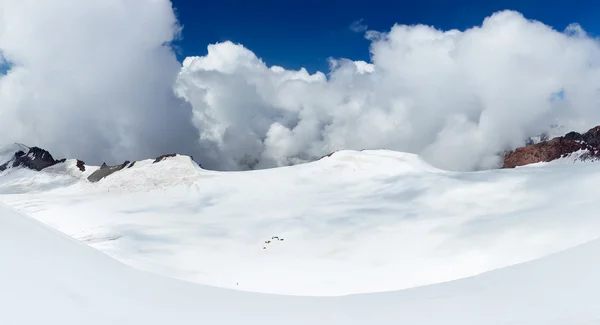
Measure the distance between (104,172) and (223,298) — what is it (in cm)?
14785

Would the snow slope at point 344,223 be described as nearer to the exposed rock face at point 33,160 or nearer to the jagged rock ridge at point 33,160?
the jagged rock ridge at point 33,160

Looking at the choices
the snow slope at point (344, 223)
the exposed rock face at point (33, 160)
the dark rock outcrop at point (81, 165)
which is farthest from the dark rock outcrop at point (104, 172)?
the exposed rock face at point (33, 160)

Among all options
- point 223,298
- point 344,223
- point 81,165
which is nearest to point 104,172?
point 81,165

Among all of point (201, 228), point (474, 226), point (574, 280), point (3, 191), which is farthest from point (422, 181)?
point (3, 191)

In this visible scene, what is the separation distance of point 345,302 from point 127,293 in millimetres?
4587

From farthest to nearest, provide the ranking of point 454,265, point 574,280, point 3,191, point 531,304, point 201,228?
point 3,191 → point 201,228 → point 454,265 → point 574,280 → point 531,304

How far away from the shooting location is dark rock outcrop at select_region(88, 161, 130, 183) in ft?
452

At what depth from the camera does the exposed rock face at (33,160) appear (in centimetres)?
17988

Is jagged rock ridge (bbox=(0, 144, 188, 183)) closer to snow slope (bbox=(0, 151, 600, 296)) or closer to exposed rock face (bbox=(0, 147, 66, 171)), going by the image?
exposed rock face (bbox=(0, 147, 66, 171))

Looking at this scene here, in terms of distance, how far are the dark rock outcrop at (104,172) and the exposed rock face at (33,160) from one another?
1630 inches

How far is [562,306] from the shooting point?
7145 millimetres

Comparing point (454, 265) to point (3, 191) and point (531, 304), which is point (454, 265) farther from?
point (3, 191)

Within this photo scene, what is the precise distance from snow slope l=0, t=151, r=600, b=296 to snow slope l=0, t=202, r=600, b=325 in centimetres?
1929

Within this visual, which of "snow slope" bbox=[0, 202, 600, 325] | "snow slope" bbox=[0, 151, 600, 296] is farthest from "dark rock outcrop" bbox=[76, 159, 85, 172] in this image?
"snow slope" bbox=[0, 202, 600, 325]
